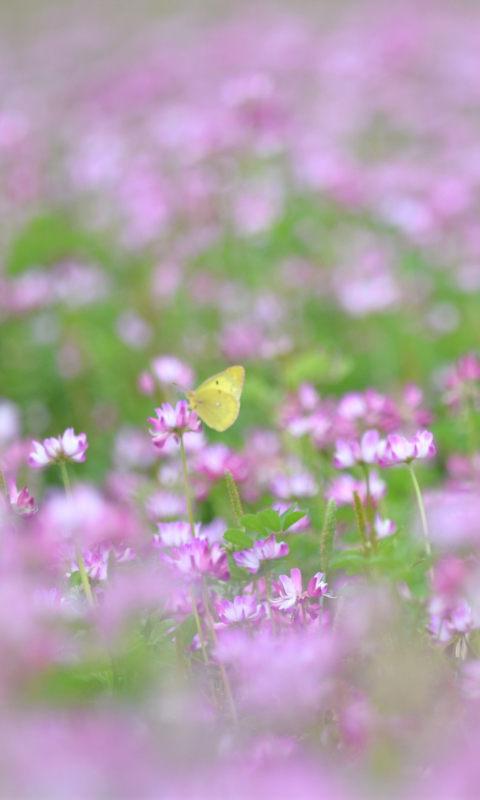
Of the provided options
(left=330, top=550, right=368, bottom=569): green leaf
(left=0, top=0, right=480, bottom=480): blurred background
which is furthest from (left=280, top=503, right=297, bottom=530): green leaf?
(left=0, top=0, right=480, bottom=480): blurred background

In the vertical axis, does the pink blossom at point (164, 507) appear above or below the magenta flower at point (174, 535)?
below

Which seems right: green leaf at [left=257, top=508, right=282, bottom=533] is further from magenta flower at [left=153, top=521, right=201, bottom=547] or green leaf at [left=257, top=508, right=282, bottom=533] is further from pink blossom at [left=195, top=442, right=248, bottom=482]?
pink blossom at [left=195, top=442, right=248, bottom=482]

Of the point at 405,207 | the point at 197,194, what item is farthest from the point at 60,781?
the point at 405,207

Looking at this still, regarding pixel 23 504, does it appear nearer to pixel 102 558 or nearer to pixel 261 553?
pixel 102 558

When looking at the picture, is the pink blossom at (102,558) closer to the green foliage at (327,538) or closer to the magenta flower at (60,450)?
the magenta flower at (60,450)

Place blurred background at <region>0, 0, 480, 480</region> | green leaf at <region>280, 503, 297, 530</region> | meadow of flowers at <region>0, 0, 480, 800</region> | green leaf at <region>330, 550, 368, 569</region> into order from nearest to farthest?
meadow of flowers at <region>0, 0, 480, 800</region> → green leaf at <region>330, 550, 368, 569</region> → green leaf at <region>280, 503, 297, 530</region> → blurred background at <region>0, 0, 480, 480</region>

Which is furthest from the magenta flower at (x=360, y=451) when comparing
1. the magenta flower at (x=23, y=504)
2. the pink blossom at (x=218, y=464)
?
the magenta flower at (x=23, y=504)

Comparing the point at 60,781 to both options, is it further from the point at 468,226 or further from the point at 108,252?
the point at 108,252
